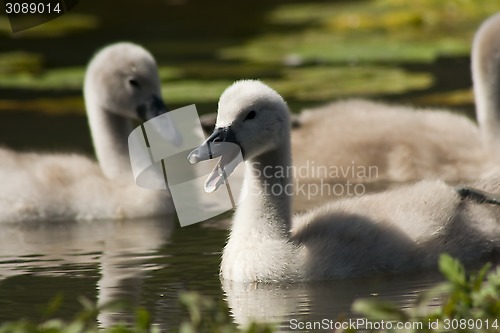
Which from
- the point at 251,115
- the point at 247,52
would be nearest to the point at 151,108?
the point at 251,115

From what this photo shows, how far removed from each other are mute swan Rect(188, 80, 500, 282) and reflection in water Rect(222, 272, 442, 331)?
76 millimetres

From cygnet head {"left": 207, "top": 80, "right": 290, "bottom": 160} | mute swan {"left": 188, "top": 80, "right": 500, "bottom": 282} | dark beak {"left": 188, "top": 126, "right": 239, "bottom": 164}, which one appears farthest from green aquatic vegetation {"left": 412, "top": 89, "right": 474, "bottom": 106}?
dark beak {"left": 188, "top": 126, "right": 239, "bottom": 164}

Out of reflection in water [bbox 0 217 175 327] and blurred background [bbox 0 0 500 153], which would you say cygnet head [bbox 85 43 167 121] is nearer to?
reflection in water [bbox 0 217 175 327]

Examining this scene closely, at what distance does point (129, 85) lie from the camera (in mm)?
10305

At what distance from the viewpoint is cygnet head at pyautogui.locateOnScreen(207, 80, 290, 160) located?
752 centimetres

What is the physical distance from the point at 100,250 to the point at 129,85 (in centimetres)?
196

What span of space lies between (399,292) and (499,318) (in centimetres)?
157

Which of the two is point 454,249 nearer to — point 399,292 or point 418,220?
point 418,220

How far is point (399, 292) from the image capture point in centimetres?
710

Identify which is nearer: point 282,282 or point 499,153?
point 282,282

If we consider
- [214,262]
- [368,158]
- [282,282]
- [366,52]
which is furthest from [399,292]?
[366,52]

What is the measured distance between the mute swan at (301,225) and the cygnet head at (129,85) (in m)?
2.72

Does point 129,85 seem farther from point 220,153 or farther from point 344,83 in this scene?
point 344,83

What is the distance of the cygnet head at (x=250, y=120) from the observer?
7.52 meters
